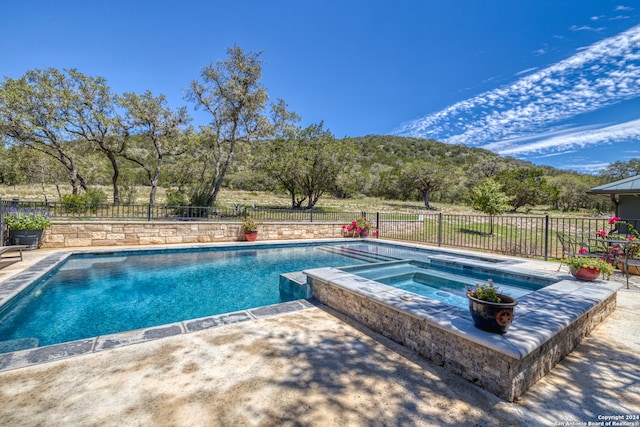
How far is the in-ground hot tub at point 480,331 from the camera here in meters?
2.09

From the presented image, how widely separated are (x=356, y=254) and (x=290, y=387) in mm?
6564

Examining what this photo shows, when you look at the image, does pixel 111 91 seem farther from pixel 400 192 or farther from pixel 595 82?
pixel 400 192

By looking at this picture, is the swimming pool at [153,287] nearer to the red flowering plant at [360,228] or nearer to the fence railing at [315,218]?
the fence railing at [315,218]

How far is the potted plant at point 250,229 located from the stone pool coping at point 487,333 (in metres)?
6.55

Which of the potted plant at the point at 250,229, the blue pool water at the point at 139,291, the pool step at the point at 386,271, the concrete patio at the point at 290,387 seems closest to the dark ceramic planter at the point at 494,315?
the concrete patio at the point at 290,387

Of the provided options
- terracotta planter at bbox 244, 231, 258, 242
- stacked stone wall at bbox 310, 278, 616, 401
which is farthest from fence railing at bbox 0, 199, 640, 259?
stacked stone wall at bbox 310, 278, 616, 401

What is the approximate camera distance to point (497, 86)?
2055cm

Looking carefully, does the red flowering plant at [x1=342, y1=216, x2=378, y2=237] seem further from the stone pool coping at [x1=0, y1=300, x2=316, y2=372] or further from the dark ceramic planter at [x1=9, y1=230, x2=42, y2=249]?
the dark ceramic planter at [x1=9, y1=230, x2=42, y2=249]

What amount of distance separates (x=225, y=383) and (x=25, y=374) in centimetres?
161

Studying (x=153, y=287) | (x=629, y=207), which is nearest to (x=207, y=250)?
(x=153, y=287)

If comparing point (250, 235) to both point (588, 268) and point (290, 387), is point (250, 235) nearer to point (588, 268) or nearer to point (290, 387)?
point (290, 387)

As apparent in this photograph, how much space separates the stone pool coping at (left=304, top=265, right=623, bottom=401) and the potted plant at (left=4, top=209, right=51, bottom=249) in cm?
791

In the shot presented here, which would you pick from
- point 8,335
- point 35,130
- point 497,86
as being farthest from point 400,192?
point 8,335

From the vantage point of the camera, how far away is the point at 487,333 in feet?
7.34
